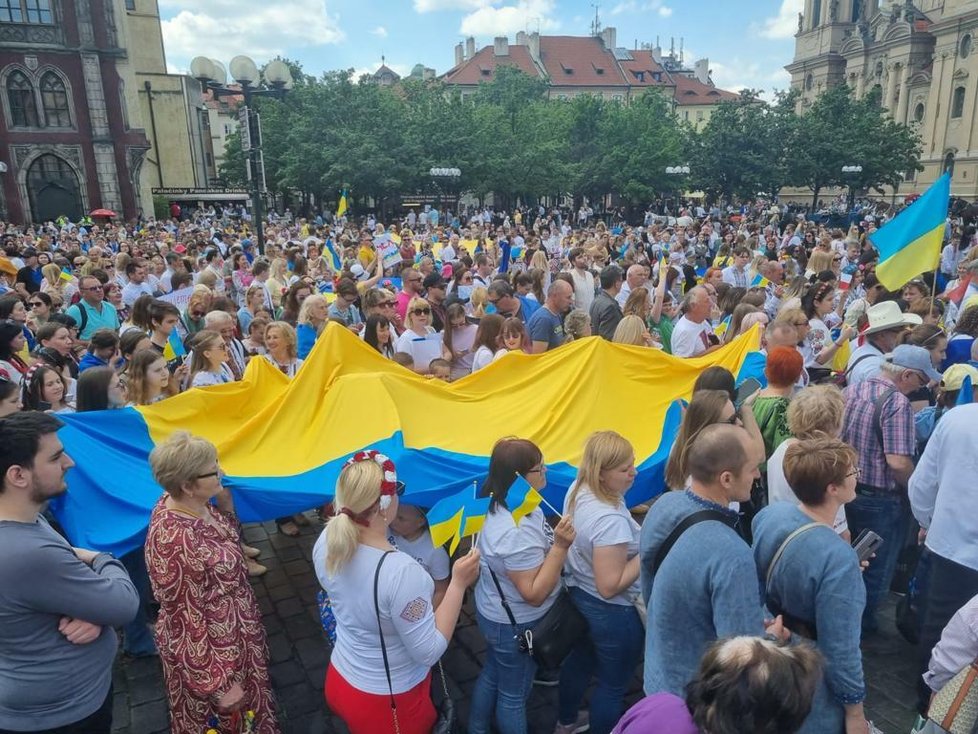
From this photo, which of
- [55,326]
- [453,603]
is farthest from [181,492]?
[55,326]

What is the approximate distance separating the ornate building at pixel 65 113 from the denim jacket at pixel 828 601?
153ft

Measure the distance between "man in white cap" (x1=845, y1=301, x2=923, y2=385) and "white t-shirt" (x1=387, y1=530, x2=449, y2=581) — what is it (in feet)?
11.2

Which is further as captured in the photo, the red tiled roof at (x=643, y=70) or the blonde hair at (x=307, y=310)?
the red tiled roof at (x=643, y=70)

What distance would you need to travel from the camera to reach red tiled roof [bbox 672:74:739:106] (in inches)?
3570

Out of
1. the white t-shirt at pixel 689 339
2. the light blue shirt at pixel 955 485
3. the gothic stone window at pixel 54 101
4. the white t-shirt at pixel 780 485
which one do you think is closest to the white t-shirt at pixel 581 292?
the white t-shirt at pixel 689 339

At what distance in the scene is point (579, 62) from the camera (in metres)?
85.9

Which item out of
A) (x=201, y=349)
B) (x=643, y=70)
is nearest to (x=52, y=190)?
(x=201, y=349)

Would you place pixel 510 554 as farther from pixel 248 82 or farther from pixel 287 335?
pixel 248 82

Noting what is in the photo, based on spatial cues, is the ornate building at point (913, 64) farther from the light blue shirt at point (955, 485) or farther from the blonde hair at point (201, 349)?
the blonde hair at point (201, 349)

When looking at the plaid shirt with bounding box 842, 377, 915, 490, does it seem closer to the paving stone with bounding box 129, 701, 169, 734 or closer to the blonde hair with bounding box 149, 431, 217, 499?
the blonde hair with bounding box 149, 431, 217, 499

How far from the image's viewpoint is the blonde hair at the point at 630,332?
255 inches

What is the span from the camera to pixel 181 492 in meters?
2.98

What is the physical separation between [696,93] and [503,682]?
100706mm

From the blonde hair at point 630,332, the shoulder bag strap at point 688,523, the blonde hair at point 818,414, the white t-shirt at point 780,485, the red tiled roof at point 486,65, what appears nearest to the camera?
the shoulder bag strap at point 688,523
